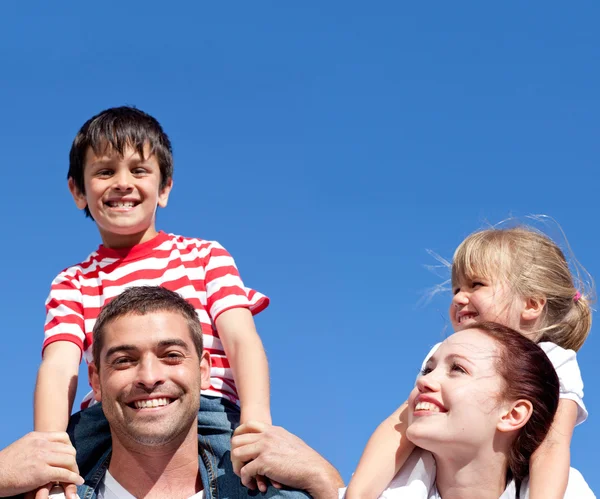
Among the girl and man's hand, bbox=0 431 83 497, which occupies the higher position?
the girl

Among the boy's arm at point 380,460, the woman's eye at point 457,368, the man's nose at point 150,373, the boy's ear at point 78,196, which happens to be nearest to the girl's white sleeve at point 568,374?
the woman's eye at point 457,368

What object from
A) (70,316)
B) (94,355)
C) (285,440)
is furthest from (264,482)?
(70,316)

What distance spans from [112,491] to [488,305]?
8.77 feet

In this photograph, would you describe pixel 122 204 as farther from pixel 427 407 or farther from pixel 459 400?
pixel 459 400

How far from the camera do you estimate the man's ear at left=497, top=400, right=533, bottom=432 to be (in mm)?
4949

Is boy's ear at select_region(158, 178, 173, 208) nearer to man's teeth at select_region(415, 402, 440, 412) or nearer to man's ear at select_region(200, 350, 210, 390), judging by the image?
man's ear at select_region(200, 350, 210, 390)

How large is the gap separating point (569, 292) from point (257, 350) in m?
2.14

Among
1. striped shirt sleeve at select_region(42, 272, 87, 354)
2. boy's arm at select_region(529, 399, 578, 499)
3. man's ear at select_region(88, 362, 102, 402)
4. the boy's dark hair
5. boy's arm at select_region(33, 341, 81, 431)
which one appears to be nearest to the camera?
boy's arm at select_region(529, 399, 578, 499)

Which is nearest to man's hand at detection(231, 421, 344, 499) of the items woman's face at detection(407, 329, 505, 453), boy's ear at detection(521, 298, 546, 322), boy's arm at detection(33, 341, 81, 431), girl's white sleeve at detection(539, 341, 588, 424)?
woman's face at detection(407, 329, 505, 453)

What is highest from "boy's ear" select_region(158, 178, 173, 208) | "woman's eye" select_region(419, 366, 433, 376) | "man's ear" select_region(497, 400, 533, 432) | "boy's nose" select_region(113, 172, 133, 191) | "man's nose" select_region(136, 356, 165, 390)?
"boy's ear" select_region(158, 178, 173, 208)

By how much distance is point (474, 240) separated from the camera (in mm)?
6152

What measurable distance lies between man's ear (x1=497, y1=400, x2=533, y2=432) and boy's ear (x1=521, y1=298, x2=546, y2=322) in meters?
1.00

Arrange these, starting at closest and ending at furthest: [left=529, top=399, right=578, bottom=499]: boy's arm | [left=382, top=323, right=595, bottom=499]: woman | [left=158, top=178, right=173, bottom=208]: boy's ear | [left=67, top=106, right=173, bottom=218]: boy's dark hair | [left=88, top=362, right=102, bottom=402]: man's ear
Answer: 1. [left=529, top=399, right=578, bottom=499]: boy's arm
2. [left=382, top=323, right=595, bottom=499]: woman
3. [left=88, top=362, right=102, bottom=402]: man's ear
4. [left=67, top=106, right=173, bottom=218]: boy's dark hair
5. [left=158, top=178, right=173, bottom=208]: boy's ear

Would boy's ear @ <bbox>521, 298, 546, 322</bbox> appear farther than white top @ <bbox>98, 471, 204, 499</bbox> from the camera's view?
Yes
